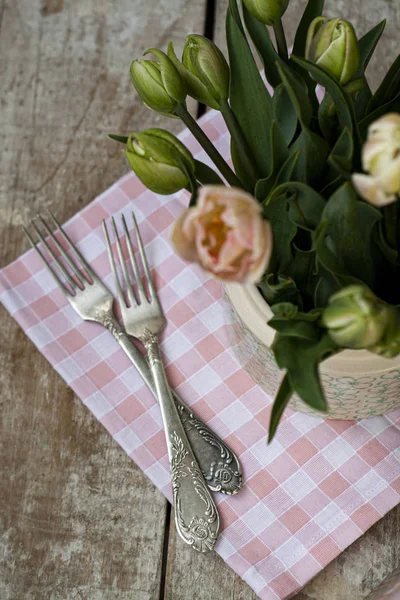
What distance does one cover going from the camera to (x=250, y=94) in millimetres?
335

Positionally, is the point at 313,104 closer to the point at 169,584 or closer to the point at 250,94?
the point at 250,94

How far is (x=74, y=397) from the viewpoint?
495 millimetres

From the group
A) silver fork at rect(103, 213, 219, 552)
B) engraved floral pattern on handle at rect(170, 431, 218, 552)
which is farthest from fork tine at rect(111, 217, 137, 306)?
engraved floral pattern on handle at rect(170, 431, 218, 552)

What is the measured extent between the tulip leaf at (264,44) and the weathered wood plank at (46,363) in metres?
0.23

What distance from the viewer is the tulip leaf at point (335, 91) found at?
0.26 metres

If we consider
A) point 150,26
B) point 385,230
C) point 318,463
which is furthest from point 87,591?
point 150,26

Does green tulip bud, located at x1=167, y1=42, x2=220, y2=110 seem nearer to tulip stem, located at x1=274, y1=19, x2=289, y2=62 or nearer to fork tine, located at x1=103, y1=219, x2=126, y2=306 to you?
tulip stem, located at x1=274, y1=19, x2=289, y2=62

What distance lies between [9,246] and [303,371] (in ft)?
1.14

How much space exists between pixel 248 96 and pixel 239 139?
28 mm

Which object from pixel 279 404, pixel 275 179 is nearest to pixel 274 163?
pixel 275 179

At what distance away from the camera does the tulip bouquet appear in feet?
0.69

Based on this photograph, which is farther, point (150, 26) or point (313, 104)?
point (150, 26)

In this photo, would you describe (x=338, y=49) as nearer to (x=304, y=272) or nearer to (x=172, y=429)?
(x=304, y=272)

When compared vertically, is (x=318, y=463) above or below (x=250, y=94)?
below
